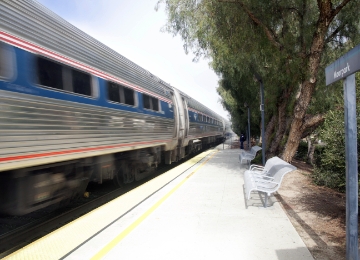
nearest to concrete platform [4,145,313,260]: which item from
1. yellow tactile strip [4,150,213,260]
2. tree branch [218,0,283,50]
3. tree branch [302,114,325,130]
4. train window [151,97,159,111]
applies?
yellow tactile strip [4,150,213,260]

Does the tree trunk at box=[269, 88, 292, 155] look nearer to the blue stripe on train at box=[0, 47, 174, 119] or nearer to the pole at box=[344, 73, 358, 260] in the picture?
the blue stripe on train at box=[0, 47, 174, 119]

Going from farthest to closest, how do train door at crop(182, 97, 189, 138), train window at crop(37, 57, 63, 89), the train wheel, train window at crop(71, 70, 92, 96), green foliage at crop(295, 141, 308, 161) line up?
green foliage at crop(295, 141, 308, 161) < train door at crop(182, 97, 189, 138) < the train wheel < train window at crop(71, 70, 92, 96) < train window at crop(37, 57, 63, 89)

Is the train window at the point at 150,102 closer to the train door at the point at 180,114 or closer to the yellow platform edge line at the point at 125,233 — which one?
the train door at the point at 180,114

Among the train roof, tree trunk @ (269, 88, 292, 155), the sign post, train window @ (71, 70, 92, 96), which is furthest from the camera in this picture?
tree trunk @ (269, 88, 292, 155)

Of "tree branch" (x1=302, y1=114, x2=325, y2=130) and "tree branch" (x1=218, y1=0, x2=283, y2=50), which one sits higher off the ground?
"tree branch" (x1=218, y1=0, x2=283, y2=50)

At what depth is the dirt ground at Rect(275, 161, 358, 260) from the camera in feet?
12.7

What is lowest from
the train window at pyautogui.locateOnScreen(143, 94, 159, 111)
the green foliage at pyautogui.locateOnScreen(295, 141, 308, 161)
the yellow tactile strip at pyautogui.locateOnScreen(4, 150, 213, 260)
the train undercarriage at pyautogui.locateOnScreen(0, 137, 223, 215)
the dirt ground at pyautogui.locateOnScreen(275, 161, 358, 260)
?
the green foliage at pyautogui.locateOnScreen(295, 141, 308, 161)

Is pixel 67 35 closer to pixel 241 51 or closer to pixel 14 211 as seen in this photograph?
pixel 14 211

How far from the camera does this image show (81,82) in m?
5.27

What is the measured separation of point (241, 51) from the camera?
1014 centimetres

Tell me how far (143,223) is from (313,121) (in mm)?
6923

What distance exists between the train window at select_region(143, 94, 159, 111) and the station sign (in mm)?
5670

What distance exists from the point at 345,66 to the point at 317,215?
3.23 metres

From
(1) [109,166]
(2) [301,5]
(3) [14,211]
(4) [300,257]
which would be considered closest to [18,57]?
(3) [14,211]
